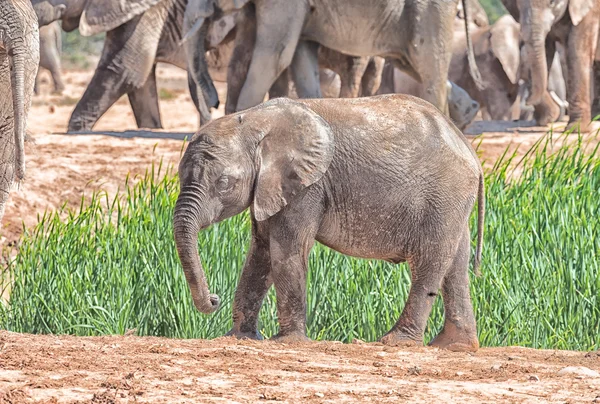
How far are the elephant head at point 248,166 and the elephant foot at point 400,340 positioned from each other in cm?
57

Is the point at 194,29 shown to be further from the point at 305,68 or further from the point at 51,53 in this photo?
the point at 51,53

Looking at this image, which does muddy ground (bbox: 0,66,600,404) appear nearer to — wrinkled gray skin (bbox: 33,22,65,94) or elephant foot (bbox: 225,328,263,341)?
elephant foot (bbox: 225,328,263,341)

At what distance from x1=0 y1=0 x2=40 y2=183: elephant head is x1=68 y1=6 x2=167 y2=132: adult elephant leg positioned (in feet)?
19.0

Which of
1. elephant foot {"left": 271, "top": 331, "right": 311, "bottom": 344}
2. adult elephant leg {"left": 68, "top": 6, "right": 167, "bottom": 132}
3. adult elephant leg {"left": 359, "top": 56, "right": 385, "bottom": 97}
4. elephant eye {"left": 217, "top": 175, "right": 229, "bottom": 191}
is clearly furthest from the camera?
adult elephant leg {"left": 359, "top": 56, "right": 385, "bottom": 97}

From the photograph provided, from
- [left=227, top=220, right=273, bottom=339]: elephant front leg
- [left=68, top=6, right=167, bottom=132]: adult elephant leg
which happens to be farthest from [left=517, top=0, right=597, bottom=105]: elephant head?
[left=227, top=220, right=273, bottom=339]: elephant front leg

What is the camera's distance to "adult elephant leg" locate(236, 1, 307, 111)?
26.1ft

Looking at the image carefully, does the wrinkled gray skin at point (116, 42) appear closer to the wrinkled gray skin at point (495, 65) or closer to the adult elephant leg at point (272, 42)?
the adult elephant leg at point (272, 42)

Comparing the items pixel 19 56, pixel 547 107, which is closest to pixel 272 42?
pixel 547 107

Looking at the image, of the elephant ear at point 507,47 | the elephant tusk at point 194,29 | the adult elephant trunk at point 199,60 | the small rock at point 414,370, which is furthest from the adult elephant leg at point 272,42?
the elephant ear at point 507,47

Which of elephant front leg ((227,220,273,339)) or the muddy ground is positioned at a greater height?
elephant front leg ((227,220,273,339))

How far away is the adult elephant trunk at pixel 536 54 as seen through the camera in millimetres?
9336

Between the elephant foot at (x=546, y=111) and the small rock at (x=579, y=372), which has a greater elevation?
the elephant foot at (x=546, y=111)

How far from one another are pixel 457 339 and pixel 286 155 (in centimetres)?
85

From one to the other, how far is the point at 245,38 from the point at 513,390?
16.8 ft
